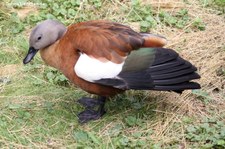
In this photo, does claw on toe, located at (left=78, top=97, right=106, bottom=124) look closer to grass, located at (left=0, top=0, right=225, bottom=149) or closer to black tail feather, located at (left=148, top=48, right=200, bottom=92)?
grass, located at (left=0, top=0, right=225, bottom=149)

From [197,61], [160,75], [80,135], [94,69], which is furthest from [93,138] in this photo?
[197,61]

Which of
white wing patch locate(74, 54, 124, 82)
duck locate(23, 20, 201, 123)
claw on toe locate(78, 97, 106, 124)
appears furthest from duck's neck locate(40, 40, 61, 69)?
claw on toe locate(78, 97, 106, 124)

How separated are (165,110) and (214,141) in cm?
57

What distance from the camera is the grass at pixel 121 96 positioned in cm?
379

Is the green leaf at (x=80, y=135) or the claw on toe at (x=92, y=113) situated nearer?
the green leaf at (x=80, y=135)

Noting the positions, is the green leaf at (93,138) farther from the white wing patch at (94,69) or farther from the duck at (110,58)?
the white wing patch at (94,69)

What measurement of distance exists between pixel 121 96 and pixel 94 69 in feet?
2.47

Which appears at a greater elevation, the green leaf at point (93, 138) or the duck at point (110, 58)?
the duck at point (110, 58)

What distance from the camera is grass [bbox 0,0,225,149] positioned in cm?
379

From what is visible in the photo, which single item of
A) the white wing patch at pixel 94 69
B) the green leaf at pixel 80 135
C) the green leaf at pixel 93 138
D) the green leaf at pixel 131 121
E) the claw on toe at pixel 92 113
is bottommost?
the green leaf at pixel 80 135

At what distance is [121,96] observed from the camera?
4.23 meters

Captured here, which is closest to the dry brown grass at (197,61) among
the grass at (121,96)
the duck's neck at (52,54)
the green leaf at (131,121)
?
the grass at (121,96)

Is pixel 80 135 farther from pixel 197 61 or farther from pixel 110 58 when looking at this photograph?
pixel 197 61

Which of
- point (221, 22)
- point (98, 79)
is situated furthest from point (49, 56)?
point (221, 22)
